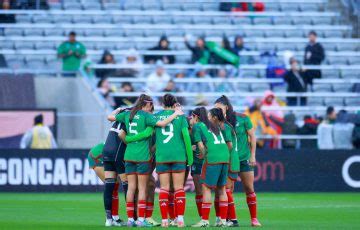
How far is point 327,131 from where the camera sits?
27969 millimetres

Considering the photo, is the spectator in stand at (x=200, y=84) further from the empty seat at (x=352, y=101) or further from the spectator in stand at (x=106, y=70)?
the empty seat at (x=352, y=101)

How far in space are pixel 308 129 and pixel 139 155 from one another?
12.7m

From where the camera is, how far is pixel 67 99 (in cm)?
2823

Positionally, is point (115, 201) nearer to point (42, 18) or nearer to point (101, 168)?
point (101, 168)

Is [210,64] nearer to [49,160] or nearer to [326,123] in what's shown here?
[326,123]

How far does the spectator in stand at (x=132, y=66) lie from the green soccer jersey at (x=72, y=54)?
162cm

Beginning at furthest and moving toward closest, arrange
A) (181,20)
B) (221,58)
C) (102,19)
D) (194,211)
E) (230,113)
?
1. (181,20)
2. (102,19)
3. (221,58)
4. (194,211)
5. (230,113)

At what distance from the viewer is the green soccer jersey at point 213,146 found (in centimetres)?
1648

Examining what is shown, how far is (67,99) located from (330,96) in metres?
8.16

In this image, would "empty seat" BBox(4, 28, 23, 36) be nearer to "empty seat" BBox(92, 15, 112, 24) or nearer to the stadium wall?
"empty seat" BBox(92, 15, 112, 24)

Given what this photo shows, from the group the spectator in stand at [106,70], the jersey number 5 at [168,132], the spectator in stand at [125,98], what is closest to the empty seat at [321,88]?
the spectator in stand at [125,98]

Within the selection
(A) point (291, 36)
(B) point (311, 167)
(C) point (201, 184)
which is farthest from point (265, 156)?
(C) point (201, 184)

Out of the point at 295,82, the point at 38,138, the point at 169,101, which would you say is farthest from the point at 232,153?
the point at 295,82

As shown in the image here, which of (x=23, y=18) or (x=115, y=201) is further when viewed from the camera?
(x=23, y=18)
